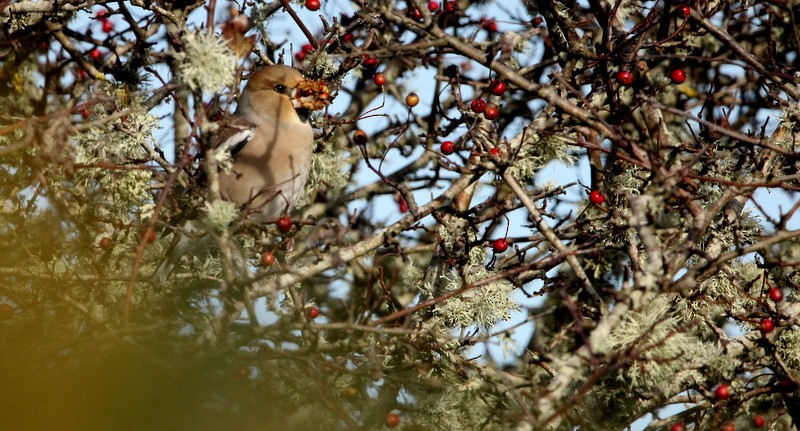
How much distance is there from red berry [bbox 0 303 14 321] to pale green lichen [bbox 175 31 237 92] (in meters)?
1.02

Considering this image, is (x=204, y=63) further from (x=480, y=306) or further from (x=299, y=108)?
(x=299, y=108)

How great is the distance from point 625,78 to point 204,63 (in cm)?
225

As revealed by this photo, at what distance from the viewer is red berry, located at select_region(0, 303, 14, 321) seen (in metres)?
2.88

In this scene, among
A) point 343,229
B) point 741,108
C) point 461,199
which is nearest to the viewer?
point 343,229

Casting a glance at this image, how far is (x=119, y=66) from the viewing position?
17.2 feet

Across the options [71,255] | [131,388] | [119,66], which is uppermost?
[119,66]

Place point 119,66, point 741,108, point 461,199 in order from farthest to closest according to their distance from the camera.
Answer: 1. point 741,108
2. point 461,199
3. point 119,66

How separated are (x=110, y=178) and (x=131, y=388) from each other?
2560 mm

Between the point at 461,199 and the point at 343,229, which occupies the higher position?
the point at 461,199

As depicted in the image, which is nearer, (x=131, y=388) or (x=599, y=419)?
(x=131, y=388)

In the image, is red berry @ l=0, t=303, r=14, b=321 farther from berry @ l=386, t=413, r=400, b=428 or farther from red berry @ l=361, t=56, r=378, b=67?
red berry @ l=361, t=56, r=378, b=67

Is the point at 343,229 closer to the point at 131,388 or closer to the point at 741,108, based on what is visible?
the point at 131,388

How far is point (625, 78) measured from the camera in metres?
4.87

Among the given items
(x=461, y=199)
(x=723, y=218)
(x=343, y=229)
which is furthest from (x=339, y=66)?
(x=723, y=218)
